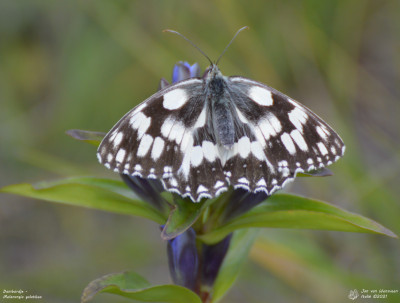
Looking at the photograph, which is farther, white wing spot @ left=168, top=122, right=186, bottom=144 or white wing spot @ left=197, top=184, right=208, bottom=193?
white wing spot @ left=168, top=122, right=186, bottom=144

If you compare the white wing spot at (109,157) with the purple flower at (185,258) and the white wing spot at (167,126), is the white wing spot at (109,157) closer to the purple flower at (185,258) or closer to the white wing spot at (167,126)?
the white wing spot at (167,126)

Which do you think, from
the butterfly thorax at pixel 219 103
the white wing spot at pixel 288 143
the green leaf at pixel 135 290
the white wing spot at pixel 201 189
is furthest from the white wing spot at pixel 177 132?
the green leaf at pixel 135 290

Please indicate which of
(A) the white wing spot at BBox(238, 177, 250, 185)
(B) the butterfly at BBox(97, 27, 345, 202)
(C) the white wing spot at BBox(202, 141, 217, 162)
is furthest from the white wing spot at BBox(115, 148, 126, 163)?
(A) the white wing spot at BBox(238, 177, 250, 185)

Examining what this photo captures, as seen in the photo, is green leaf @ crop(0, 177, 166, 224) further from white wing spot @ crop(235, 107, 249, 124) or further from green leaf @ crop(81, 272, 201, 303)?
white wing spot @ crop(235, 107, 249, 124)

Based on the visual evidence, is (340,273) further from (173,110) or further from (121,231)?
(121,231)

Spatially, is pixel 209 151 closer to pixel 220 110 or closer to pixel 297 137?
pixel 220 110
